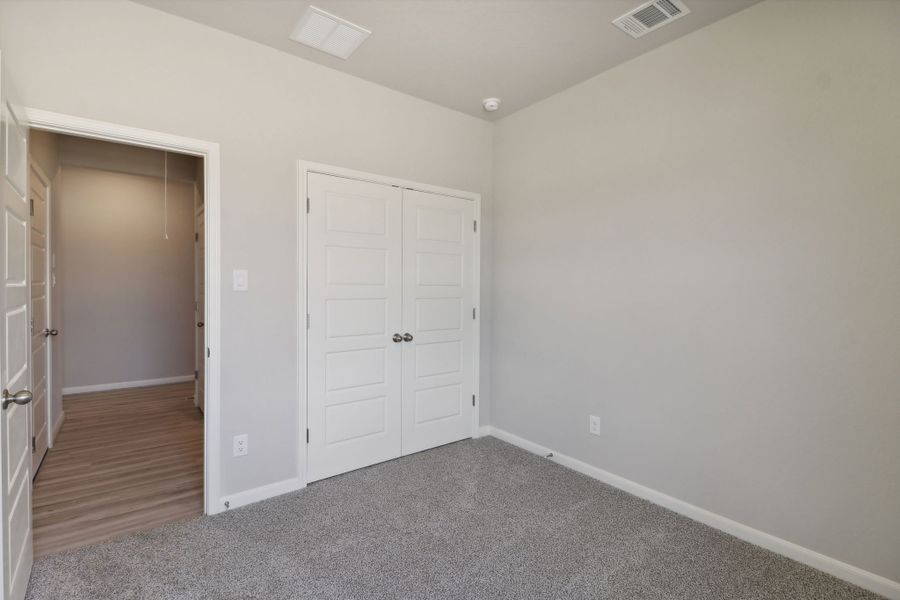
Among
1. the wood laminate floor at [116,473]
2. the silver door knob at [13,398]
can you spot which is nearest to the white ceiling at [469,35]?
the silver door knob at [13,398]

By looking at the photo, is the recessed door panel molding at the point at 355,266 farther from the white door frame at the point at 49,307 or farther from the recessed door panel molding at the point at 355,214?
the white door frame at the point at 49,307

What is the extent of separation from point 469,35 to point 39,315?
365 centimetres

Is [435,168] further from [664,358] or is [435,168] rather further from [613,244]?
[664,358]

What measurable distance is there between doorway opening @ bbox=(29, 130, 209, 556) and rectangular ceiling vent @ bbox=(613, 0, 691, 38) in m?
2.74

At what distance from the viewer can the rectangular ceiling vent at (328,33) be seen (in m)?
2.41

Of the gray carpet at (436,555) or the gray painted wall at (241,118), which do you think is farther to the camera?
the gray painted wall at (241,118)

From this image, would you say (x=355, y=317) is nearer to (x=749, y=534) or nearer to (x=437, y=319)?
(x=437, y=319)

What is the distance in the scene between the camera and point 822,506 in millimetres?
2102

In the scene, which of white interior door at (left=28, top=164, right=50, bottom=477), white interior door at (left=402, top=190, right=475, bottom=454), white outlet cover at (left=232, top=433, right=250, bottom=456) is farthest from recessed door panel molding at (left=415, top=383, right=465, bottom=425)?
white interior door at (left=28, top=164, right=50, bottom=477)

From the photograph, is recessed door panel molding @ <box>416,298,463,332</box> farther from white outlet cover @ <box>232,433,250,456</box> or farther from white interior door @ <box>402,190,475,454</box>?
white outlet cover @ <box>232,433,250,456</box>

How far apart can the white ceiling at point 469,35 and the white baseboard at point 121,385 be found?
16.6 ft

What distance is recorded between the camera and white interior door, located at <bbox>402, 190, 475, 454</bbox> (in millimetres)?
3432

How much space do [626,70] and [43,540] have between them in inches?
170

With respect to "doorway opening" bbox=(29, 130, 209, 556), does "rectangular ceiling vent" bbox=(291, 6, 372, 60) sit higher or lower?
higher
